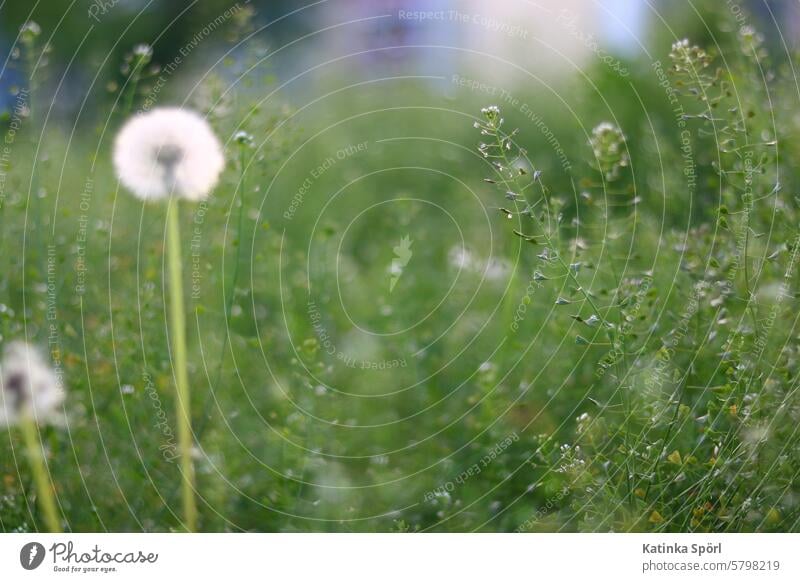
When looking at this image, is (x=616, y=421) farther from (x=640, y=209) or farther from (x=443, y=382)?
(x=640, y=209)

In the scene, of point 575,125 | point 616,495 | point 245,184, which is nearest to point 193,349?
point 245,184

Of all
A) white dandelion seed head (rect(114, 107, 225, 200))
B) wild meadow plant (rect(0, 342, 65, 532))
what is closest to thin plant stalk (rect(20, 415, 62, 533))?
wild meadow plant (rect(0, 342, 65, 532))
